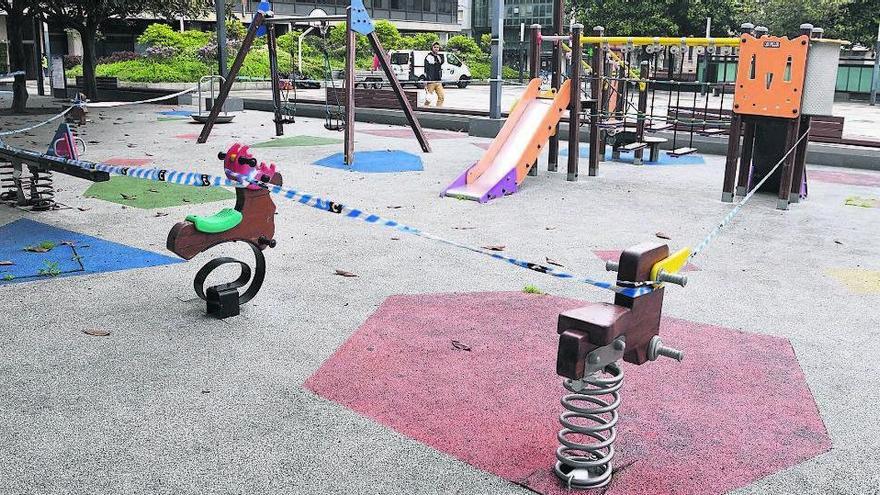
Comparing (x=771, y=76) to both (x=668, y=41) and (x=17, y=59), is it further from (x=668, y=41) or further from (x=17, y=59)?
(x=17, y=59)

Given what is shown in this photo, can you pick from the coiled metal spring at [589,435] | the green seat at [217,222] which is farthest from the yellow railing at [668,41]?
the coiled metal spring at [589,435]

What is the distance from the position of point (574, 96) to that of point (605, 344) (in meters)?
8.69

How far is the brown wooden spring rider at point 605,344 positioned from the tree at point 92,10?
65.4ft

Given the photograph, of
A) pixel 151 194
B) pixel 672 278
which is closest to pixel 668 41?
pixel 151 194

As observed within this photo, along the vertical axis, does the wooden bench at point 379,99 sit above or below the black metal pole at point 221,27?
below

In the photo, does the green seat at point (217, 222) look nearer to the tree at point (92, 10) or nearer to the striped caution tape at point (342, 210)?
the striped caution tape at point (342, 210)

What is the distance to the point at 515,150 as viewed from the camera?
35.0 ft

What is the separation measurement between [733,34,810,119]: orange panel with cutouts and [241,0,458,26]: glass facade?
50757 mm

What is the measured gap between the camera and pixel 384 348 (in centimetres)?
496

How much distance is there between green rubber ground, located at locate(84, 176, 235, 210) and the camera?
30.3 ft

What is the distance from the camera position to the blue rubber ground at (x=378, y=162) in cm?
1225

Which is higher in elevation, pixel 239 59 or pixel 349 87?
pixel 239 59

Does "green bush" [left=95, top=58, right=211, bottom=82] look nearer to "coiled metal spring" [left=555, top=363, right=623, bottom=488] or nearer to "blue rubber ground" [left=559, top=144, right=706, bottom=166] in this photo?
"blue rubber ground" [left=559, top=144, right=706, bottom=166]

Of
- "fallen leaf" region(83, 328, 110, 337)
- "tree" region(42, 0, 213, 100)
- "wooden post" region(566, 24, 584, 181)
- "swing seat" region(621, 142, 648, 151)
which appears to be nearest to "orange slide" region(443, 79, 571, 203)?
"wooden post" region(566, 24, 584, 181)
